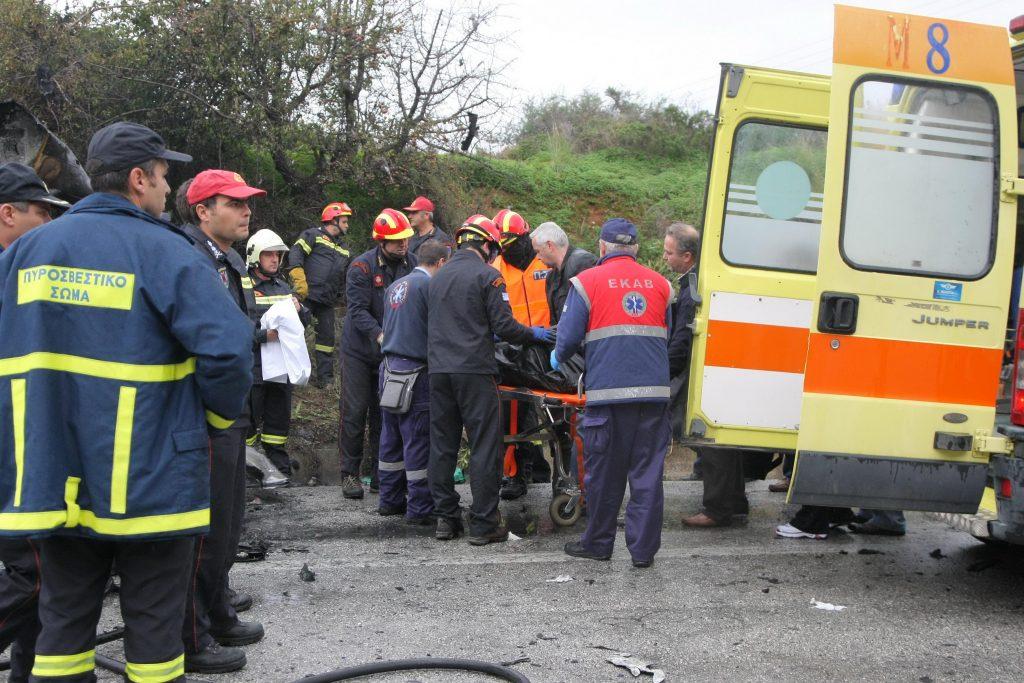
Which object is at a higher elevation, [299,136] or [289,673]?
[299,136]

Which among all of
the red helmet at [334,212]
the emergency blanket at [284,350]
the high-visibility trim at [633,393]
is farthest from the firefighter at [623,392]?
the red helmet at [334,212]

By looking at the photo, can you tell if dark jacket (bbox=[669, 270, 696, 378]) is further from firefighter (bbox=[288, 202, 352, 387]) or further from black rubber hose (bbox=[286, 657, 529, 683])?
firefighter (bbox=[288, 202, 352, 387])

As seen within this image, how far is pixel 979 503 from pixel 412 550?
3148 mm

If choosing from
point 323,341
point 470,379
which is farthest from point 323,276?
point 470,379

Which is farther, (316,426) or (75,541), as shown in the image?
(316,426)

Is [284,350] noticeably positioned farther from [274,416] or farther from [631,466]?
[631,466]

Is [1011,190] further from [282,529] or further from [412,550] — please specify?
[282,529]

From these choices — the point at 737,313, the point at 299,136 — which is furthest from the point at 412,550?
the point at 299,136

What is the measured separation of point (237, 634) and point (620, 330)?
8.47 ft

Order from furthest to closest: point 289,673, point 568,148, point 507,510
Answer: point 568,148
point 507,510
point 289,673

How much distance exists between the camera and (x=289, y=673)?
404 centimetres

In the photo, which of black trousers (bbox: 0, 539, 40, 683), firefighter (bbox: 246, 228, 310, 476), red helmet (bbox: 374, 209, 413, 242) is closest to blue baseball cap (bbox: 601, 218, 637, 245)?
red helmet (bbox: 374, 209, 413, 242)

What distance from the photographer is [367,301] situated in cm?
746

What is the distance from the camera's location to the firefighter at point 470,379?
20.0ft
